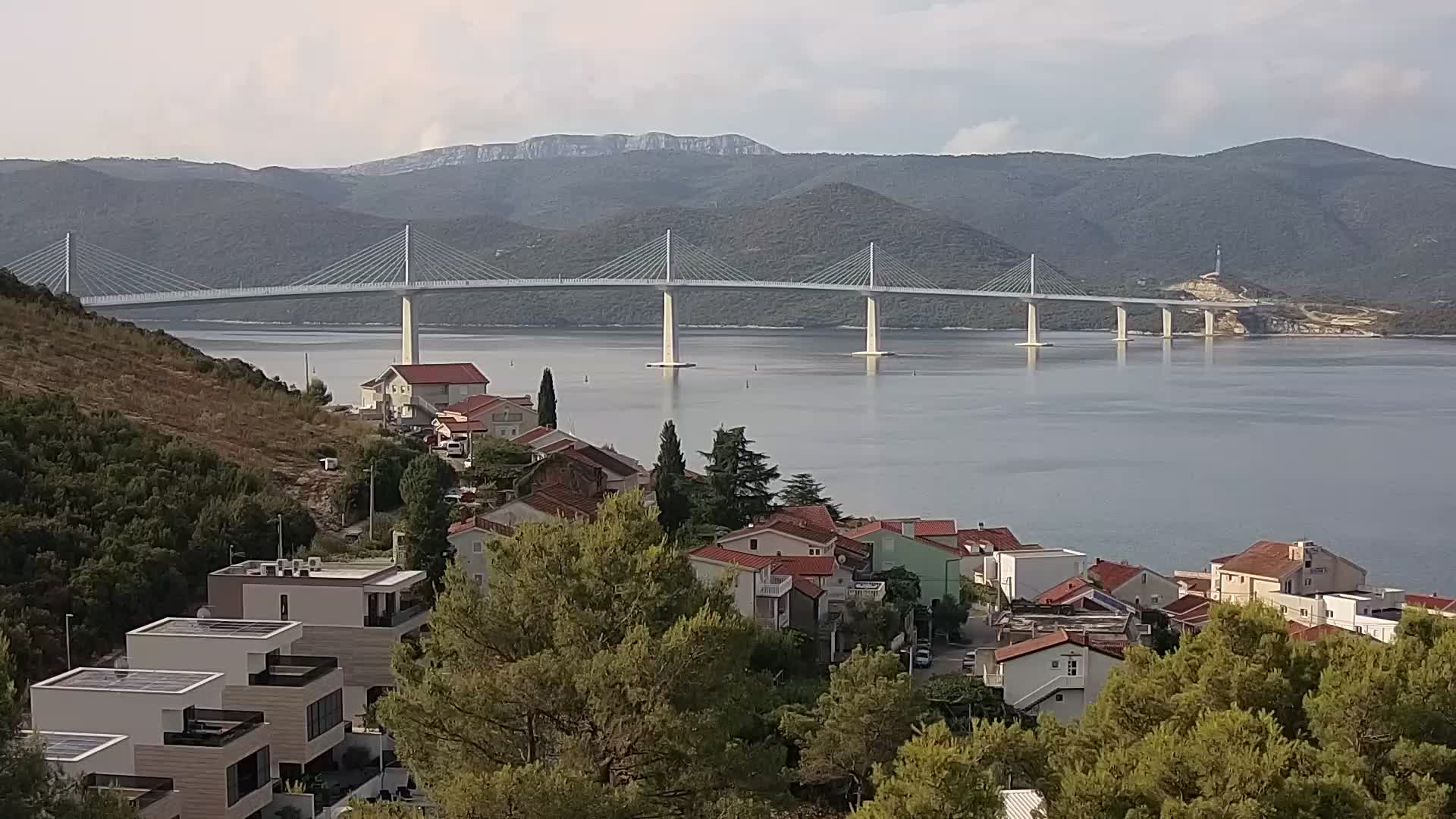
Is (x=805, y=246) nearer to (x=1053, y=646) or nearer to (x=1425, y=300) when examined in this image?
(x=1425, y=300)

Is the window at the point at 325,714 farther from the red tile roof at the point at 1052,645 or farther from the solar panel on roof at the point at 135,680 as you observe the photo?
the red tile roof at the point at 1052,645

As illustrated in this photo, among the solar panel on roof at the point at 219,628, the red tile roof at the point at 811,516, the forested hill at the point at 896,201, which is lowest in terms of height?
the red tile roof at the point at 811,516

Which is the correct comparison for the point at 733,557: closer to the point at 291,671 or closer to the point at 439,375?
the point at 291,671

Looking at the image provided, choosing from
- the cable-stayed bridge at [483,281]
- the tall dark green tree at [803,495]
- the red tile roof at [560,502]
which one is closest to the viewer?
the red tile roof at [560,502]

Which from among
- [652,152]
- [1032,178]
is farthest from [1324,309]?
[652,152]

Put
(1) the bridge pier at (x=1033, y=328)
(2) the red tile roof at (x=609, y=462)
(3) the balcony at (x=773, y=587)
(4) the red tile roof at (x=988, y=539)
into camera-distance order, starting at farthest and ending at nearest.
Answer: (1) the bridge pier at (x=1033, y=328) → (2) the red tile roof at (x=609, y=462) → (4) the red tile roof at (x=988, y=539) → (3) the balcony at (x=773, y=587)

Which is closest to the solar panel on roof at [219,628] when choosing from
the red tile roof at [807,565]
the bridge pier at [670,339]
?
the red tile roof at [807,565]

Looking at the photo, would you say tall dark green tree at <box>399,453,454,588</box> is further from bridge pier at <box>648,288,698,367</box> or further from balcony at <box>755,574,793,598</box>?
bridge pier at <box>648,288,698,367</box>

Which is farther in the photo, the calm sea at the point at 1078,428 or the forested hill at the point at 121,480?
the calm sea at the point at 1078,428

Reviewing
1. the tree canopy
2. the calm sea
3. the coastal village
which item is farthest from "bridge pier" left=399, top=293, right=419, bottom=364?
the tree canopy
